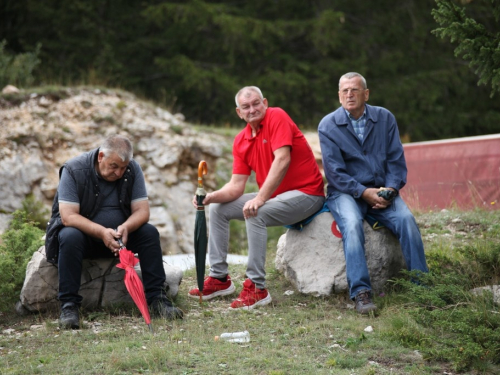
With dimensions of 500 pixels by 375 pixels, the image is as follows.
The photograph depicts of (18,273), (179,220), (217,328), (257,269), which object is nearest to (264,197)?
(257,269)

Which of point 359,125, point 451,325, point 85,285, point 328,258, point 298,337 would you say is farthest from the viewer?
point 359,125

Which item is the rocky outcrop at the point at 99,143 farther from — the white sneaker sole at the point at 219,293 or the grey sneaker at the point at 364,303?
the grey sneaker at the point at 364,303

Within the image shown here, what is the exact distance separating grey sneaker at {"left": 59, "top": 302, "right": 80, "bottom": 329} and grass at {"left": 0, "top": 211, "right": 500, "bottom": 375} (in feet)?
0.23

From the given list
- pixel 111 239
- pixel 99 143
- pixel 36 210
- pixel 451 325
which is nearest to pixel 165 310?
pixel 111 239

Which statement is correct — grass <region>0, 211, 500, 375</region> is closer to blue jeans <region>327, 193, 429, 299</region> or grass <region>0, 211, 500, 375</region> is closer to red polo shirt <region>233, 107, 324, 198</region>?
blue jeans <region>327, 193, 429, 299</region>

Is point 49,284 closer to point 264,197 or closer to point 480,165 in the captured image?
point 264,197

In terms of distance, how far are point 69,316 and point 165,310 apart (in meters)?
0.74

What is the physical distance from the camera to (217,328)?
188 inches

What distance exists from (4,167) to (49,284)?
692cm

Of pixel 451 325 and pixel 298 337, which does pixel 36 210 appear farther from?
pixel 451 325

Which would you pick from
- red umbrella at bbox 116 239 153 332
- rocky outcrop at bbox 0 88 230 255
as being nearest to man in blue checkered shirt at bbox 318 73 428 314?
red umbrella at bbox 116 239 153 332

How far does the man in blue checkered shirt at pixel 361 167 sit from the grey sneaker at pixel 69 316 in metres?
2.21

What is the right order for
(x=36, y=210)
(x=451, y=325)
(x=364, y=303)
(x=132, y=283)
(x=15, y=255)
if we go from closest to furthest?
(x=451, y=325)
(x=132, y=283)
(x=364, y=303)
(x=15, y=255)
(x=36, y=210)

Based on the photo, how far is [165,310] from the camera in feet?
16.5
